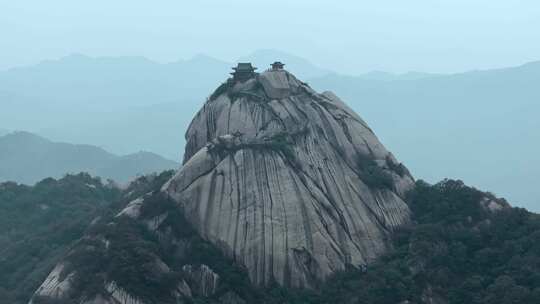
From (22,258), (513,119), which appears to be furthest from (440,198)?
(513,119)

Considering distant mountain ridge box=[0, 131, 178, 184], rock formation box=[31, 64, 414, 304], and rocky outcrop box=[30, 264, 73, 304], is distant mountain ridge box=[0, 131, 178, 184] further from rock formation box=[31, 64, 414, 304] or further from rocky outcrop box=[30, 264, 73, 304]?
rocky outcrop box=[30, 264, 73, 304]

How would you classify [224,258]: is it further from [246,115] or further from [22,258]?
[22,258]

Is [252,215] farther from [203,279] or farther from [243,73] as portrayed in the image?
[243,73]

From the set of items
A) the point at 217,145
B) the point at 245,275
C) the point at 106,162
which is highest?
the point at 106,162

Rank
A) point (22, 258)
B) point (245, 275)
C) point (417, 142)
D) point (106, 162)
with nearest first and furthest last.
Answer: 1. point (245, 275)
2. point (22, 258)
3. point (106, 162)
4. point (417, 142)

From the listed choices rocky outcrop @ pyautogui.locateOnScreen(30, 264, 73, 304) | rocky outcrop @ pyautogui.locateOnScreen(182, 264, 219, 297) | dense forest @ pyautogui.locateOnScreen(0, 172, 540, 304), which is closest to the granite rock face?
dense forest @ pyautogui.locateOnScreen(0, 172, 540, 304)

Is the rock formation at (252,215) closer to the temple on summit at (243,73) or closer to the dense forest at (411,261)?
the dense forest at (411,261)
